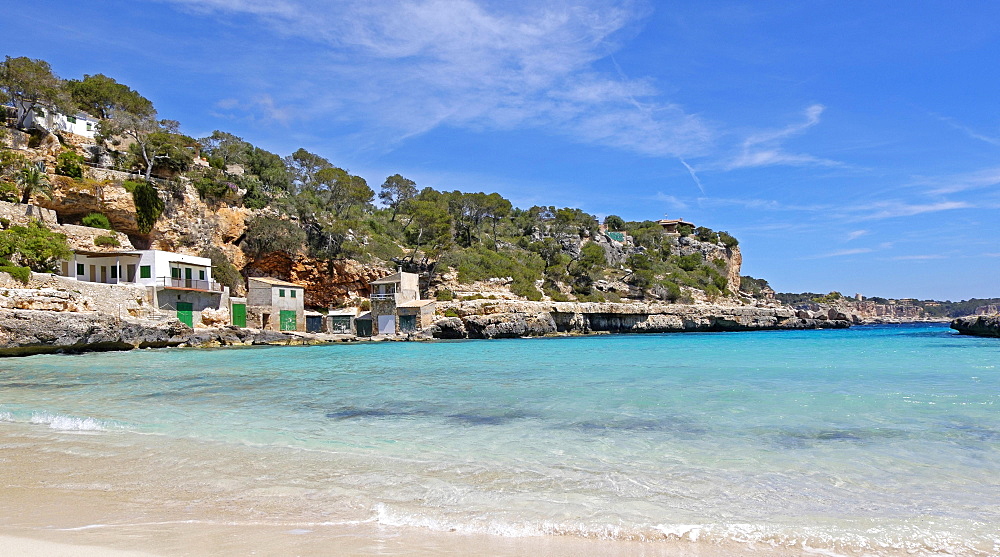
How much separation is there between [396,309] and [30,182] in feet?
82.1

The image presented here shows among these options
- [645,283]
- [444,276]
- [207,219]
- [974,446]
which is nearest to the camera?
[974,446]

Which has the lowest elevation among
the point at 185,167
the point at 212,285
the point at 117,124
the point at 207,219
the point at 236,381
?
the point at 236,381

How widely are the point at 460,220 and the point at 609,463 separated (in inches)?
2561

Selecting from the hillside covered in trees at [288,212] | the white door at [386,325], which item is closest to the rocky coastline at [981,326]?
the hillside covered in trees at [288,212]

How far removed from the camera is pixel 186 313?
37.2 metres

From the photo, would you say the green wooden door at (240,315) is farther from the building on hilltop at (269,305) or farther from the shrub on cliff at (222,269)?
the shrub on cliff at (222,269)

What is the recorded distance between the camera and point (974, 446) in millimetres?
6680

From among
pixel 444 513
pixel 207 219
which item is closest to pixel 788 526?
pixel 444 513

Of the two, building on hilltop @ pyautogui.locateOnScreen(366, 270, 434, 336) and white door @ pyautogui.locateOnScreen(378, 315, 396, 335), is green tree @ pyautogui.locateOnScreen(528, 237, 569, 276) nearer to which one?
building on hilltop @ pyautogui.locateOnScreen(366, 270, 434, 336)

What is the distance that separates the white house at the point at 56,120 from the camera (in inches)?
1577

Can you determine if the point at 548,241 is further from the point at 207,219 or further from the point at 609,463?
the point at 609,463

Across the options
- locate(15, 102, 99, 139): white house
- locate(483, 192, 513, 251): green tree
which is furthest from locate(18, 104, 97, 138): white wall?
locate(483, 192, 513, 251): green tree

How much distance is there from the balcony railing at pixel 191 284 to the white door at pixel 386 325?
1253 cm

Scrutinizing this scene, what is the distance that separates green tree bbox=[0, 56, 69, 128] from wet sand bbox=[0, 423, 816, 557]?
151 feet
